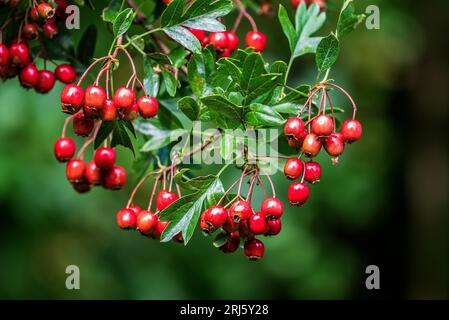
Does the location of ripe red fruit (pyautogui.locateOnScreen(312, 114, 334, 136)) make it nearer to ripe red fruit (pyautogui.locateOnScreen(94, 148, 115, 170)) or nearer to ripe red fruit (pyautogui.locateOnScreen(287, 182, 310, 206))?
ripe red fruit (pyautogui.locateOnScreen(287, 182, 310, 206))

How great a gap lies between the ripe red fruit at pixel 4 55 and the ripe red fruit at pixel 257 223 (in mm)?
719

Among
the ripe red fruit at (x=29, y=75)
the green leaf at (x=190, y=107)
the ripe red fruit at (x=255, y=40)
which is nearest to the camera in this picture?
the green leaf at (x=190, y=107)

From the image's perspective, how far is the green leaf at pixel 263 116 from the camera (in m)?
1.24

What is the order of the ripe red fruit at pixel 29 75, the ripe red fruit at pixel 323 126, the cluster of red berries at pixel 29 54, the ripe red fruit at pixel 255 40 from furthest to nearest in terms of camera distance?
the ripe red fruit at pixel 255 40
the ripe red fruit at pixel 29 75
the cluster of red berries at pixel 29 54
the ripe red fruit at pixel 323 126

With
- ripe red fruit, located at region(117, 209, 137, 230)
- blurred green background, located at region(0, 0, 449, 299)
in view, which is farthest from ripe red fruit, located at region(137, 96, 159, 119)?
blurred green background, located at region(0, 0, 449, 299)

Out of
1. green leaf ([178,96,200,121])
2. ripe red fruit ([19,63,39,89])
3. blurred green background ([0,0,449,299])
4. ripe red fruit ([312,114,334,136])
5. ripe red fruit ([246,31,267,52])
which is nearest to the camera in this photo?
ripe red fruit ([312,114,334,136])

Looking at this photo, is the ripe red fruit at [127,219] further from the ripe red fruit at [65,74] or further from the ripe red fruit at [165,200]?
the ripe red fruit at [65,74]

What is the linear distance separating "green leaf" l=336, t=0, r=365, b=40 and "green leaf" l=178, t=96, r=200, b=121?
36cm

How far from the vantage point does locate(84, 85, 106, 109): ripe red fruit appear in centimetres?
128

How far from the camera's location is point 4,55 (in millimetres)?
1505

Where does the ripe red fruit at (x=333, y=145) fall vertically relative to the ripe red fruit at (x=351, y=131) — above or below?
below

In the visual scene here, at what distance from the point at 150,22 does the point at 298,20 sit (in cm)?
40

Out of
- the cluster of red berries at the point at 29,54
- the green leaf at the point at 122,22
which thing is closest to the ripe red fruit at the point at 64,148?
the cluster of red berries at the point at 29,54

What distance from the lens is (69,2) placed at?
1.58 m
